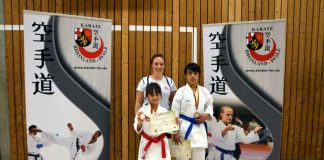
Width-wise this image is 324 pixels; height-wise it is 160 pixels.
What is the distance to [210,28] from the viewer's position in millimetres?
4145

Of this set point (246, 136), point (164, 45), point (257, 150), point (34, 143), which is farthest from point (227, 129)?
point (34, 143)

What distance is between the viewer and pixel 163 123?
3156 millimetres

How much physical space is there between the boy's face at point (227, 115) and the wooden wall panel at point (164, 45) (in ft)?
2.64

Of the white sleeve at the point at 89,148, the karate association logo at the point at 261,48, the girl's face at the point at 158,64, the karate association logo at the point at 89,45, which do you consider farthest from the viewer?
the karate association logo at the point at 261,48

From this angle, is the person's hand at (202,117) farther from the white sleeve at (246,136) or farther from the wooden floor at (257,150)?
the wooden floor at (257,150)

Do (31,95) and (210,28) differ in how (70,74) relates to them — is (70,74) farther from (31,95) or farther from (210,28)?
(210,28)

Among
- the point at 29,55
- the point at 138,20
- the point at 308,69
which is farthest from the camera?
the point at 308,69

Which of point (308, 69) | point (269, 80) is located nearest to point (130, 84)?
point (269, 80)

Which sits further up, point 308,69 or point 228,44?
point 228,44

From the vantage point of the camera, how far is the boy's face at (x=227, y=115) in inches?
161

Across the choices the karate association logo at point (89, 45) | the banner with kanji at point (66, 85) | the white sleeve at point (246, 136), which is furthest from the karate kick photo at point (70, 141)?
the white sleeve at point (246, 136)

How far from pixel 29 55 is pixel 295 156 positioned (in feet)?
14.1

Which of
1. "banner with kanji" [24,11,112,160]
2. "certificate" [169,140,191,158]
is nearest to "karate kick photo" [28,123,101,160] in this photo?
"banner with kanji" [24,11,112,160]

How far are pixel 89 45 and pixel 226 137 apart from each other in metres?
2.28
